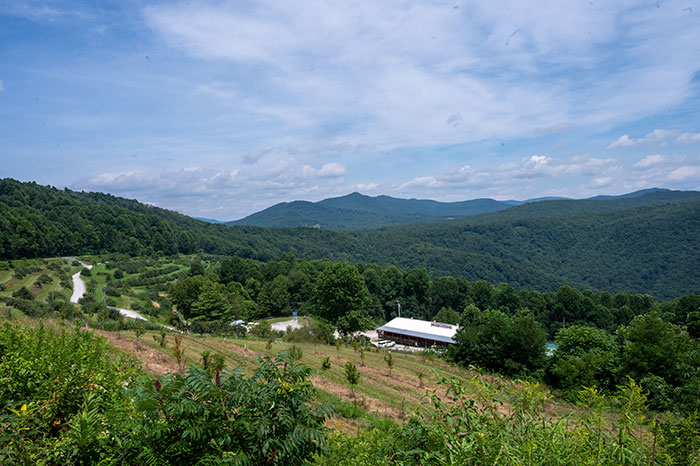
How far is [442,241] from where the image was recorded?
15900cm

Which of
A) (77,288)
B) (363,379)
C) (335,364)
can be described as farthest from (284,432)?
(77,288)

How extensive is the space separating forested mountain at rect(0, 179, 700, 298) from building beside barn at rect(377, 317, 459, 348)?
206 ft

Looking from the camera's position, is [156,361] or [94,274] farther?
[94,274]

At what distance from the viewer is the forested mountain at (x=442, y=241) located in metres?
77.7

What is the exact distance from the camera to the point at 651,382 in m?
16.7

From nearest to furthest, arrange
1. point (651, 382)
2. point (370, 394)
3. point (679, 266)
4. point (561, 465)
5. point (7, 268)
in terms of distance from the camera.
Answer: point (561, 465), point (370, 394), point (651, 382), point (7, 268), point (679, 266)

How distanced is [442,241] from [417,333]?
11729 centimetres

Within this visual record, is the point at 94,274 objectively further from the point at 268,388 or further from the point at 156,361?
the point at 268,388

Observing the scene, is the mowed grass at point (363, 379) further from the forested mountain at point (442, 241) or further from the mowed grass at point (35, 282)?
the forested mountain at point (442, 241)

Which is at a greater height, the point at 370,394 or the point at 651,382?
the point at 370,394

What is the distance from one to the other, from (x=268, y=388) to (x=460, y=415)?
1782 millimetres

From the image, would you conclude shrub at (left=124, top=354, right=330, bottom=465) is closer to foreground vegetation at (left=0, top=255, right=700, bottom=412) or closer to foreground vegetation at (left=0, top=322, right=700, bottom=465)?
foreground vegetation at (left=0, top=322, right=700, bottom=465)

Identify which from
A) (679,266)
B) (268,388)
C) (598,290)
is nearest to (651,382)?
(268,388)

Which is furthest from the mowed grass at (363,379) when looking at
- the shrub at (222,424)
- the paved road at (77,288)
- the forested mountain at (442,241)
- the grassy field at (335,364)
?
the forested mountain at (442,241)
